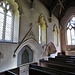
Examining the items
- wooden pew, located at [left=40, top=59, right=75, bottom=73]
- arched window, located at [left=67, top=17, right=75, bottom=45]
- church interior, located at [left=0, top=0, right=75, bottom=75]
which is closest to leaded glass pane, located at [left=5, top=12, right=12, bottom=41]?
church interior, located at [left=0, top=0, right=75, bottom=75]

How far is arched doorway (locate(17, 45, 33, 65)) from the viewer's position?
4.76 metres

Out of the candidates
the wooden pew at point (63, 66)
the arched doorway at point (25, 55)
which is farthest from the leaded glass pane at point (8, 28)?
the wooden pew at point (63, 66)

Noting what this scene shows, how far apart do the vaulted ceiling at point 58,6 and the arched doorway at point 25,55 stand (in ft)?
14.8

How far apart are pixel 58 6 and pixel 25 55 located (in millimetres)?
6702

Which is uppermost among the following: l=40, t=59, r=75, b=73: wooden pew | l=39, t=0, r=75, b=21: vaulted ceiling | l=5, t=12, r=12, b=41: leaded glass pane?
l=39, t=0, r=75, b=21: vaulted ceiling

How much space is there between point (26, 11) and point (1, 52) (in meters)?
3.02

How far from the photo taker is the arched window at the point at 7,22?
3951 mm

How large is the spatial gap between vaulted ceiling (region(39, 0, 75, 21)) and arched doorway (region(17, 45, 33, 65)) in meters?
4.50

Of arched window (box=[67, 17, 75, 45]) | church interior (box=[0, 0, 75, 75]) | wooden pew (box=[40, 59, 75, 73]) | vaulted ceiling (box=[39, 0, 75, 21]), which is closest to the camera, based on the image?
wooden pew (box=[40, 59, 75, 73])

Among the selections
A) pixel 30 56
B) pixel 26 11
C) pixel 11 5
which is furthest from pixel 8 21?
pixel 30 56

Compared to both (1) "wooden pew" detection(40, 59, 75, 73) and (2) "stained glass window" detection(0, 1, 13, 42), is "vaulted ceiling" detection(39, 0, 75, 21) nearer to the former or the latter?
(2) "stained glass window" detection(0, 1, 13, 42)

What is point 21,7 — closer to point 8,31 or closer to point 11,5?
point 11,5

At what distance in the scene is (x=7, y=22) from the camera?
424 cm

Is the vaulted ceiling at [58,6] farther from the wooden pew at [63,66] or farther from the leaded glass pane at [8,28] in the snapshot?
the wooden pew at [63,66]
